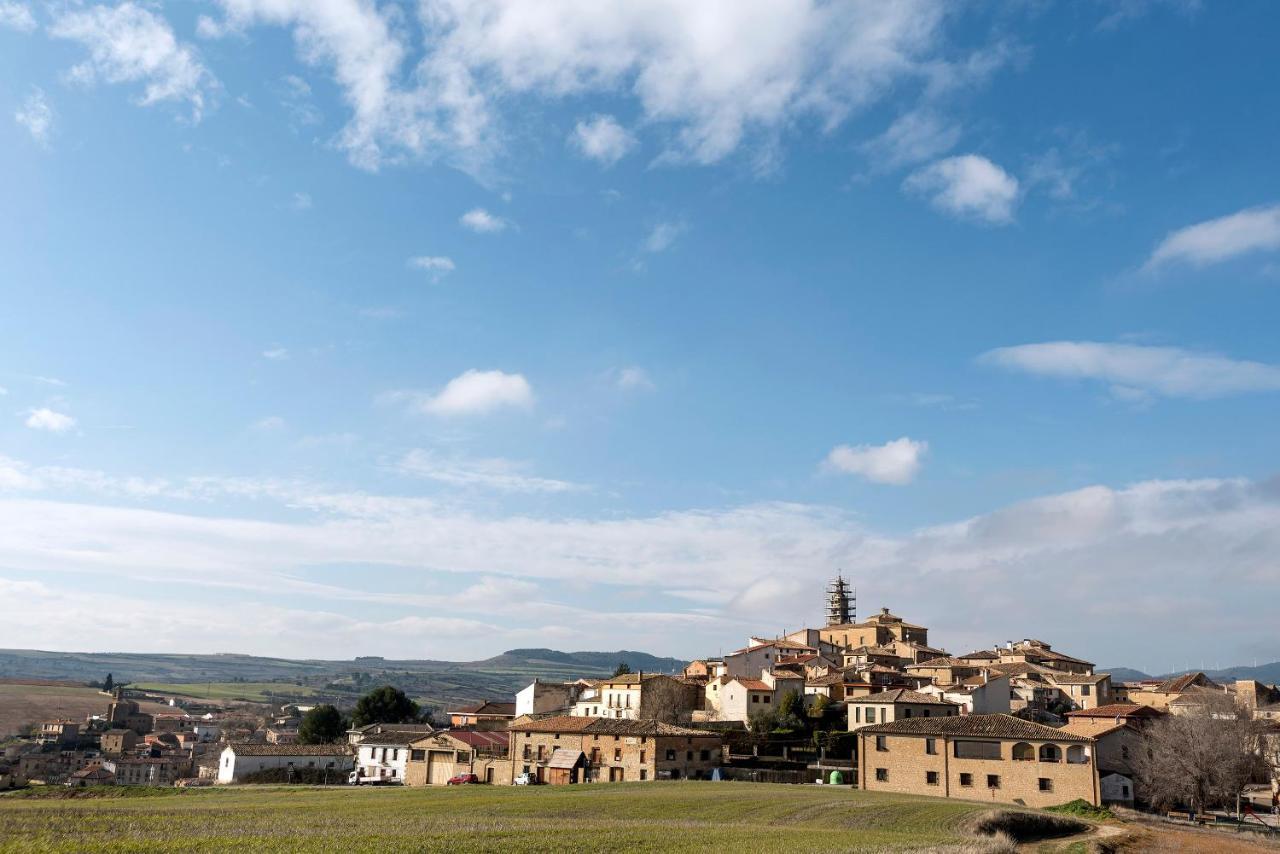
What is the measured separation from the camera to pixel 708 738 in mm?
68000

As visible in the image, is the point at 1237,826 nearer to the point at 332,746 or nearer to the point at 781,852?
the point at 781,852

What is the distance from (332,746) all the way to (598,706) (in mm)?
25132

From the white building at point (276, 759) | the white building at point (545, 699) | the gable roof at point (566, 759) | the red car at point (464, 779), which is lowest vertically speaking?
the white building at point (276, 759)

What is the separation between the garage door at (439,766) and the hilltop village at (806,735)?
0.56 ft

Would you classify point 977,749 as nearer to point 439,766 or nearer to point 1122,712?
point 1122,712

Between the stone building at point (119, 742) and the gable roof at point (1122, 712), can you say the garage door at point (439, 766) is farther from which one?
the stone building at point (119, 742)

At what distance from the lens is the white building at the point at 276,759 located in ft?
271

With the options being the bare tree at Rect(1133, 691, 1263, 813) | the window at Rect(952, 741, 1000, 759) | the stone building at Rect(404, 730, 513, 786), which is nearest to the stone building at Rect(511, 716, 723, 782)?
the stone building at Rect(404, 730, 513, 786)

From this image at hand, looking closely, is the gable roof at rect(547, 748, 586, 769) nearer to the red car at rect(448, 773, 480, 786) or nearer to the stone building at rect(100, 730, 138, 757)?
the red car at rect(448, 773, 480, 786)

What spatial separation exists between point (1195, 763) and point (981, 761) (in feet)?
47.6

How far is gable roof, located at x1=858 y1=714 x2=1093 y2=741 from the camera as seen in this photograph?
5594cm

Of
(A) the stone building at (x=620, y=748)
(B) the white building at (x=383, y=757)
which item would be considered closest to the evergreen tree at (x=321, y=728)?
(B) the white building at (x=383, y=757)

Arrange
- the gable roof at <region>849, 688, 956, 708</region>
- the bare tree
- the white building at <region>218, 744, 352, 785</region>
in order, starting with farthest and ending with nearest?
the white building at <region>218, 744, 352, 785</region> → the gable roof at <region>849, 688, 956, 708</region> → the bare tree

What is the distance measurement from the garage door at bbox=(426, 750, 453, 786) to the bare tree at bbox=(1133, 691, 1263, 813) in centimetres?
4798
